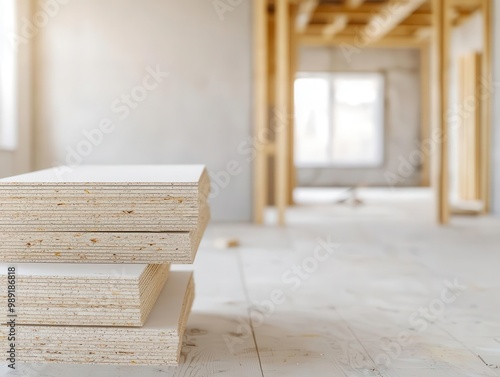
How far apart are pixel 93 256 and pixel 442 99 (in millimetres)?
4880

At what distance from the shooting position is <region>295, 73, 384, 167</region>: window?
12.5 metres

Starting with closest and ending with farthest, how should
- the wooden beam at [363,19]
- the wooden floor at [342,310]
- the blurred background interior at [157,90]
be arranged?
the wooden floor at [342,310], the blurred background interior at [157,90], the wooden beam at [363,19]

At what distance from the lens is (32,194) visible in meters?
1.76

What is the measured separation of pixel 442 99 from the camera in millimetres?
5875

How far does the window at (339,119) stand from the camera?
41.1ft

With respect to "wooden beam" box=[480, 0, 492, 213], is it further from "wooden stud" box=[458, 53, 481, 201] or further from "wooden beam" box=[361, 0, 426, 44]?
"wooden beam" box=[361, 0, 426, 44]

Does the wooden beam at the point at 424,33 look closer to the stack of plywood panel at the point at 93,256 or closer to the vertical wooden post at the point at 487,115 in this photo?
the vertical wooden post at the point at 487,115

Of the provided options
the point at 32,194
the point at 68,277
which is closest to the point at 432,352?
the point at 68,277

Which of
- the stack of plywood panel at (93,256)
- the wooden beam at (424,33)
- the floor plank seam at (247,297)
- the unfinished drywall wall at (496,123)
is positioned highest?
the wooden beam at (424,33)

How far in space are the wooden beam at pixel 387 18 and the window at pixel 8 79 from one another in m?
5.25

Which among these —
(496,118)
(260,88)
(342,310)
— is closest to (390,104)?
(496,118)

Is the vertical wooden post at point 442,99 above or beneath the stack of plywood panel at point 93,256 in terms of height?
above

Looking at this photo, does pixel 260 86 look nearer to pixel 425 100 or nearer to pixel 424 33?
pixel 424 33

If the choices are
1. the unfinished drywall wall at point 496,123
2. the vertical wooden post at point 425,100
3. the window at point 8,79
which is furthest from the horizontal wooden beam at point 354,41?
the window at point 8,79
